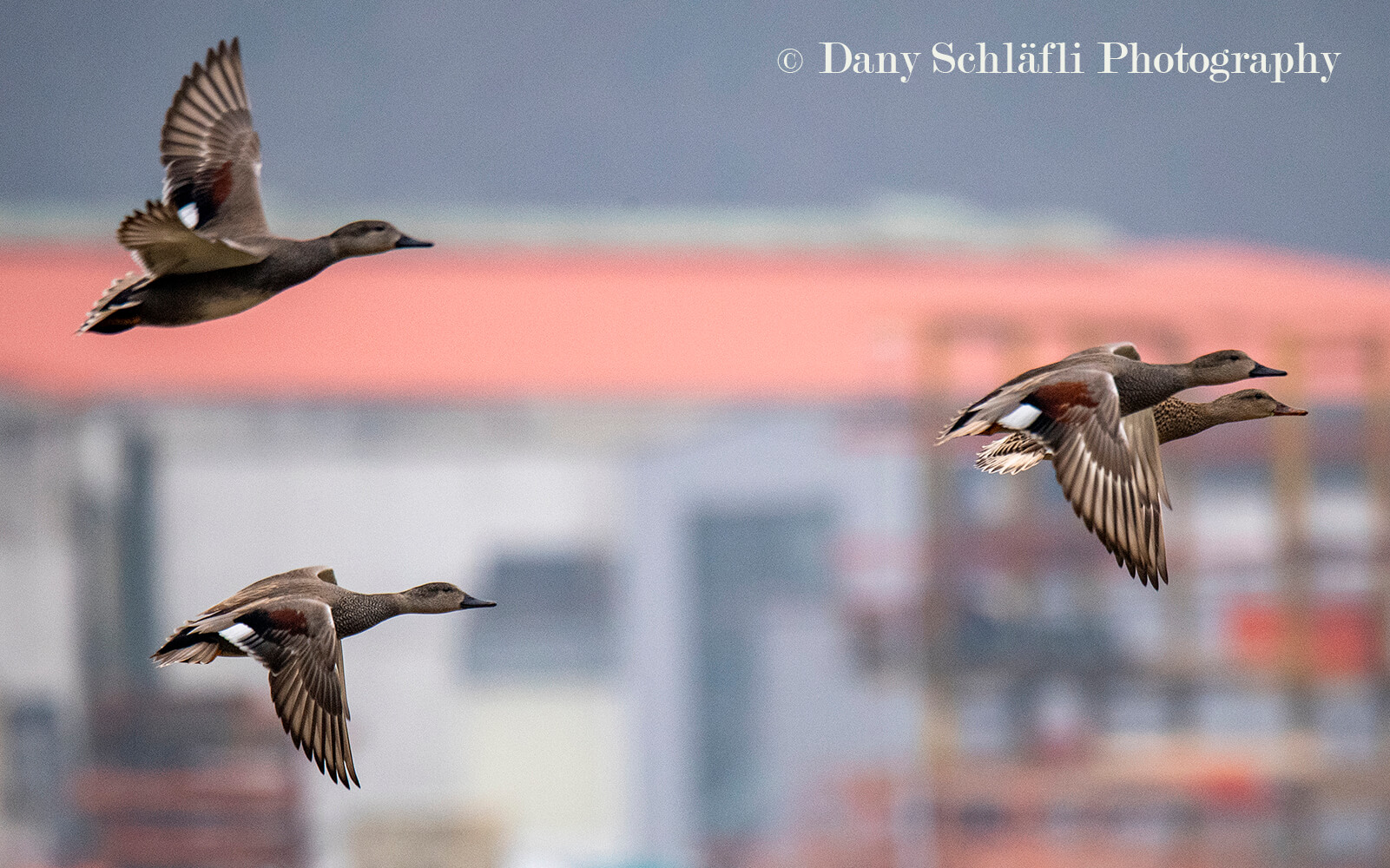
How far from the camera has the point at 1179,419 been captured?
267 millimetres

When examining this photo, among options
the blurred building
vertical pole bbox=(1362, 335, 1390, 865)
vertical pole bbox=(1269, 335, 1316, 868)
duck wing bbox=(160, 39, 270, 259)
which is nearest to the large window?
the blurred building

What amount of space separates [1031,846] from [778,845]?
58.4 inches

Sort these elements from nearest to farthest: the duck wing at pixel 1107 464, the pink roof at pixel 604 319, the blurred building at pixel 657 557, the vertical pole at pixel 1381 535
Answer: the duck wing at pixel 1107 464 < the vertical pole at pixel 1381 535 < the blurred building at pixel 657 557 < the pink roof at pixel 604 319

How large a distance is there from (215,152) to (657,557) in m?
5.60

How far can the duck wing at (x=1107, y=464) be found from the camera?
0.21 metres

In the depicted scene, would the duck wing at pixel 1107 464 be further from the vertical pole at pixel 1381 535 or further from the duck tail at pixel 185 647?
the vertical pole at pixel 1381 535

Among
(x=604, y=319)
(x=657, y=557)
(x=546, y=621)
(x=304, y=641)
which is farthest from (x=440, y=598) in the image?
(x=546, y=621)

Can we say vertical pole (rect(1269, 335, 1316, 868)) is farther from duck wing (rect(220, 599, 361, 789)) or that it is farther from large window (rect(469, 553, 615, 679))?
duck wing (rect(220, 599, 361, 789))

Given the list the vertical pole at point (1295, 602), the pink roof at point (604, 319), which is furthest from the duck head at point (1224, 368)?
the pink roof at point (604, 319)

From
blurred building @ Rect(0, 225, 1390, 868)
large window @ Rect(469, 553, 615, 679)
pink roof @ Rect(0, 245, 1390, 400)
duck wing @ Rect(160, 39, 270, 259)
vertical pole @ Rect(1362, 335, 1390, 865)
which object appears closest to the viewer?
duck wing @ Rect(160, 39, 270, 259)

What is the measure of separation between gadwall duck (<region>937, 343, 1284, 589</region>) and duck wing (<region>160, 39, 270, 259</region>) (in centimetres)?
17

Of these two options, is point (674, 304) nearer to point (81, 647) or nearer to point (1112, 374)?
point (81, 647)

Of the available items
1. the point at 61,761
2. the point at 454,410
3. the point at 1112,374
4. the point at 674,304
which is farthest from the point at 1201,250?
the point at 1112,374

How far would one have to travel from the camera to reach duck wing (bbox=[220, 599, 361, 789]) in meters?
0.24
